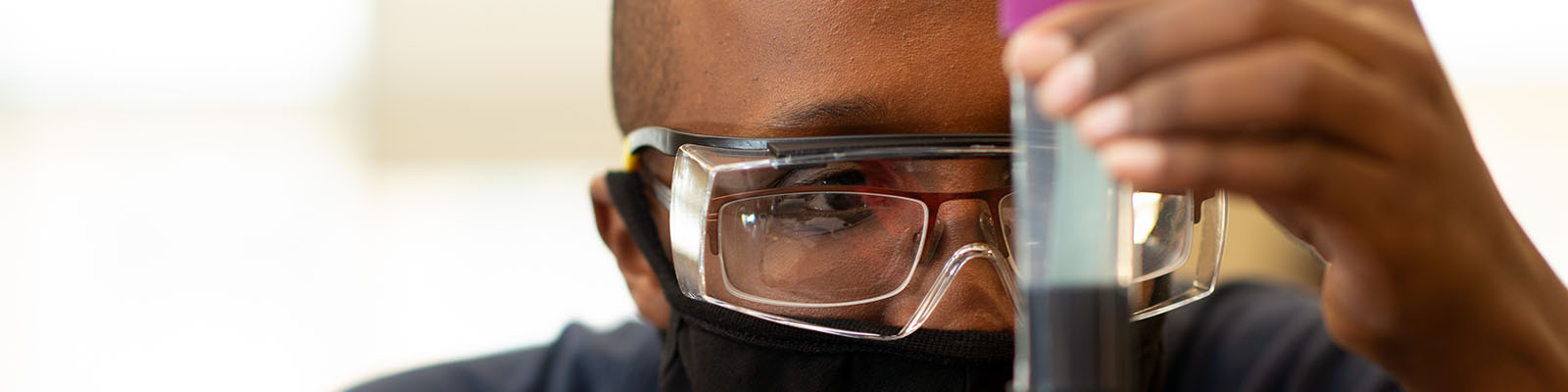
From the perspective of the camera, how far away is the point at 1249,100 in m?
0.56

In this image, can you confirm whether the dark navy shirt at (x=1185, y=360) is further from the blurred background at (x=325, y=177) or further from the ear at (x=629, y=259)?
the blurred background at (x=325, y=177)

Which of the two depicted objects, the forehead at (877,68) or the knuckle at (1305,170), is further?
the forehead at (877,68)

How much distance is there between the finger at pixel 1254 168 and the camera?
0.56 m

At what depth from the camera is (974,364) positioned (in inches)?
42.4

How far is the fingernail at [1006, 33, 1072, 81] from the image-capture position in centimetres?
57

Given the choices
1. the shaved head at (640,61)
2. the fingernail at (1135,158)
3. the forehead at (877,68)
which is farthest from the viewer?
the shaved head at (640,61)

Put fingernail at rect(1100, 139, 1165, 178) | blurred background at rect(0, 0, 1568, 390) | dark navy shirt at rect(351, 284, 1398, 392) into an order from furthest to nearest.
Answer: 1. blurred background at rect(0, 0, 1568, 390)
2. dark navy shirt at rect(351, 284, 1398, 392)
3. fingernail at rect(1100, 139, 1165, 178)

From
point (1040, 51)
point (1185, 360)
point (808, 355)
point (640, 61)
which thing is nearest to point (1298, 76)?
point (1040, 51)

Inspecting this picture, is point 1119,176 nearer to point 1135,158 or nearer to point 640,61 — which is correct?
point 1135,158

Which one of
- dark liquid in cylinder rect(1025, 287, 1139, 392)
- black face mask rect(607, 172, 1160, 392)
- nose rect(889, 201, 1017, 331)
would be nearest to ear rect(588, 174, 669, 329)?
black face mask rect(607, 172, 1160, 392)

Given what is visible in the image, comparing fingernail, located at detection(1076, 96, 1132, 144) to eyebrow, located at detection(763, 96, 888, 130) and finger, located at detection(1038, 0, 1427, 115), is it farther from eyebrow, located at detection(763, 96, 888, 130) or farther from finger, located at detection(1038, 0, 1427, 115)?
eyebrow, located at detection(763, 96, 888, 130)

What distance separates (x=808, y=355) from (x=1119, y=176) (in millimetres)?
599

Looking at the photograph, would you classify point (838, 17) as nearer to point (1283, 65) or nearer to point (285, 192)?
point (1283, 65)

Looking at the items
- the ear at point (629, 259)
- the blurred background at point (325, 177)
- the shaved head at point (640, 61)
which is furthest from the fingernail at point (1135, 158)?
the blurred background at point (325, 177)
